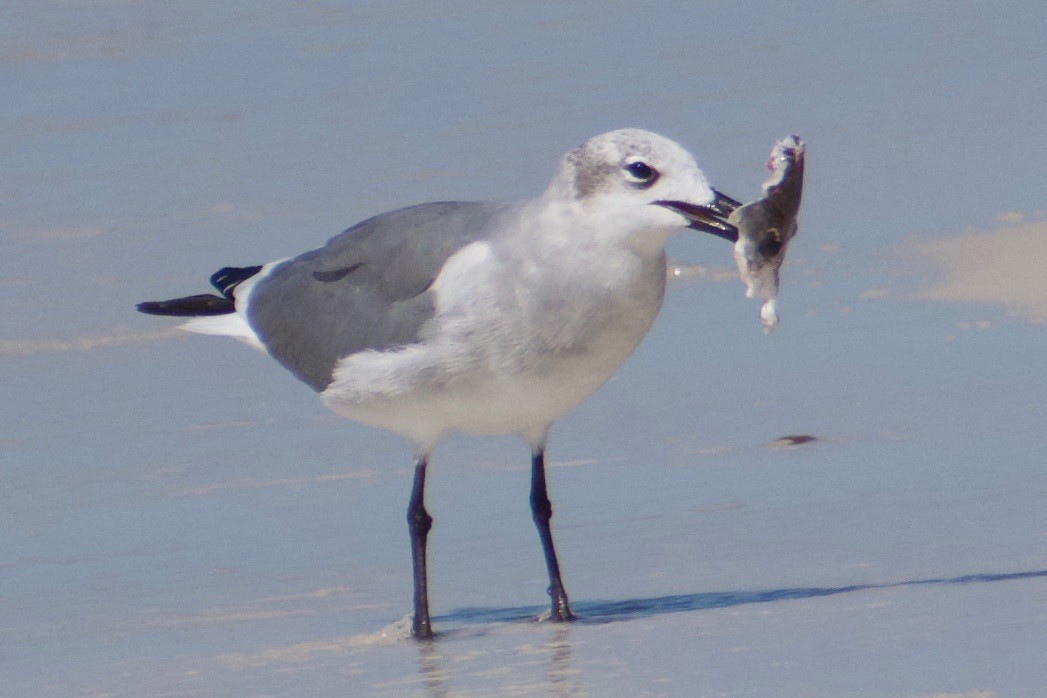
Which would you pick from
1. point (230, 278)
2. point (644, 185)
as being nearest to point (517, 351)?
point (644, 185)

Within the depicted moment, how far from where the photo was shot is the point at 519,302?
5914 millimetres

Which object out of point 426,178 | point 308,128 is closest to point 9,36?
point 308,128

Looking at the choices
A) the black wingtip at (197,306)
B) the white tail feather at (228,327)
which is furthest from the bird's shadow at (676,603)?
the black wingtip at (197,306)

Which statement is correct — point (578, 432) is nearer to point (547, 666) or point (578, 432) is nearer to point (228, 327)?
point (228, 327)

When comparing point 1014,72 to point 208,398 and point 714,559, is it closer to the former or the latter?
point 208,398

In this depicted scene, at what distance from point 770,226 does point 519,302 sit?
67 cm

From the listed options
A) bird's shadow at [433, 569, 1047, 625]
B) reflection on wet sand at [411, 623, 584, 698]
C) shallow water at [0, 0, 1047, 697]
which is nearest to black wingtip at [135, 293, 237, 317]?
shallow water at [0, 0, 1047, 697]

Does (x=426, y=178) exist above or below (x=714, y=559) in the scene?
above

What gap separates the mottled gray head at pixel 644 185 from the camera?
5629mm

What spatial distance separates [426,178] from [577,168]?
8.07m

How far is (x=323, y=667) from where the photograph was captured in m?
5.54

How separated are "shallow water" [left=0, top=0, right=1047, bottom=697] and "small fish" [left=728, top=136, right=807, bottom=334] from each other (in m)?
0.78

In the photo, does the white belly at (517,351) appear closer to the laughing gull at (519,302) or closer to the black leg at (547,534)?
the laughing gull at (519,302)

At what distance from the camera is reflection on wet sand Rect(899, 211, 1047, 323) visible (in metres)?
9.64
